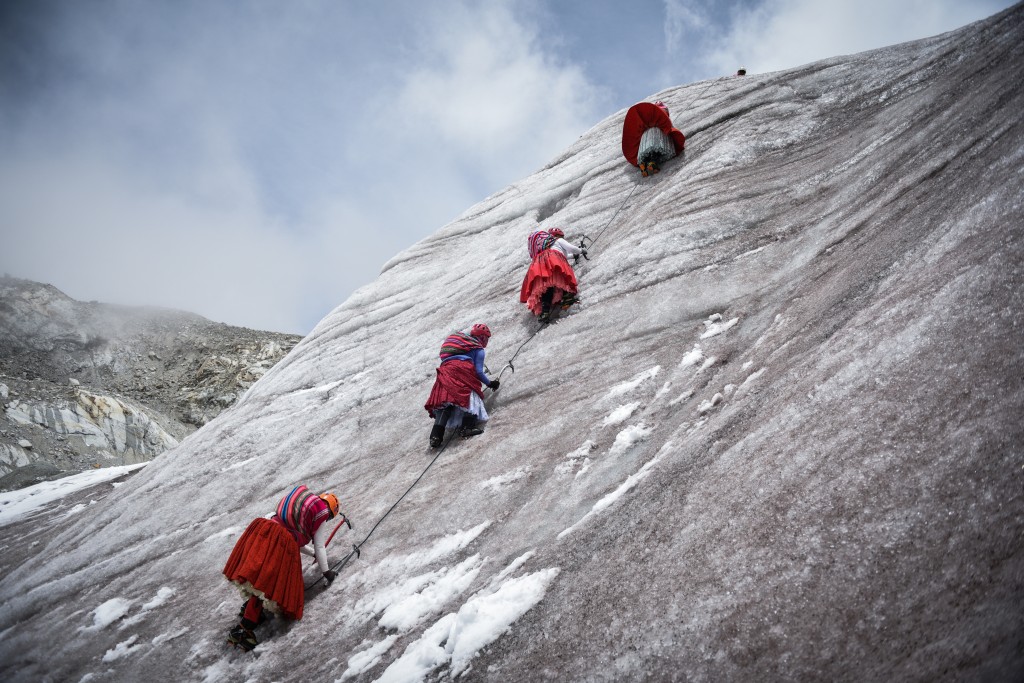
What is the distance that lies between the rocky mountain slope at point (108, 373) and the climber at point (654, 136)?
30.6 m

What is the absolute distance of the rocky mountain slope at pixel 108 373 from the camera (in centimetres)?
2838

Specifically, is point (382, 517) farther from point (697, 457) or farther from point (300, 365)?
point (300, 365)

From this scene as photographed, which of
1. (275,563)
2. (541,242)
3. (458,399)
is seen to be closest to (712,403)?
(458,399)

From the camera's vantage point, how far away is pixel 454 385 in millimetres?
7609

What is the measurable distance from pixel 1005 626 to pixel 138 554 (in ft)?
34.8

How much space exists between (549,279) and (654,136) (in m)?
5.47

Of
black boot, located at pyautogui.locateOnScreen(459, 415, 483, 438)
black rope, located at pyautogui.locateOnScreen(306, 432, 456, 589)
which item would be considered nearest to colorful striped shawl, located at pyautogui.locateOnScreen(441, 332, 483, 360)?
black boot, located at pyautogui.locateOnScreen(459, 415, 483, 438)

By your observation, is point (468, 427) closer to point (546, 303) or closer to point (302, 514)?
point (302, 514)

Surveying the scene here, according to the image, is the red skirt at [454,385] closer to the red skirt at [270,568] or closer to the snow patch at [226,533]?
the red skirt at [270,568]

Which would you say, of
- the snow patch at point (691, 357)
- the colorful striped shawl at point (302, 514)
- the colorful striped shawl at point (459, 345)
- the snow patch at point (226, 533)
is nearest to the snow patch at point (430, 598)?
the colorful striped shawl at point (302, 514)

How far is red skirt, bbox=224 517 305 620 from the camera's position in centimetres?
536

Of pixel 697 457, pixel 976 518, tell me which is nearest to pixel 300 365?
pixel 697 457

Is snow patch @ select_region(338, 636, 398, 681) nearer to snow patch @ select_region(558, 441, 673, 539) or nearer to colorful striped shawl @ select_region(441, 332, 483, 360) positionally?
snow patch @ select_region(558, 441, 673, 539)

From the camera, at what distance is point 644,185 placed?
11.9m
